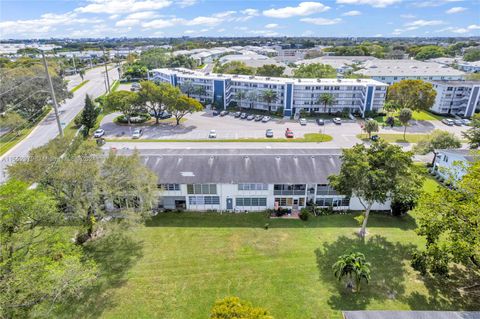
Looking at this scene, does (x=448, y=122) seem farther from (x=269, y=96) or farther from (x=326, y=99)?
(x=269, y=96)

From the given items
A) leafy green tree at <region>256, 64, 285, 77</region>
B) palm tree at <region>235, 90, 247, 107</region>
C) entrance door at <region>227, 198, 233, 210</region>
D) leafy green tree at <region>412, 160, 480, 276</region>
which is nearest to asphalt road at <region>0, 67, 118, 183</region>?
entrance door at <region>227, 198, 233, 210</region>

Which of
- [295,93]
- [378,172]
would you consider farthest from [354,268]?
[295,93]

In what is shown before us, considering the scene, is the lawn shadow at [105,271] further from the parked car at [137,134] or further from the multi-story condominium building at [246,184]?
the parked car at [137,134]

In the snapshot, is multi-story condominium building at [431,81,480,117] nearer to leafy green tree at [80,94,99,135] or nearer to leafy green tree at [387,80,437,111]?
leafy green tree at [387,80,437,111]

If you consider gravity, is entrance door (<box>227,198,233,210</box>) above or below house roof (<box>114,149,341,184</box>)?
below

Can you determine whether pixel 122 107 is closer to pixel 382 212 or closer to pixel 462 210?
pixel 382 212

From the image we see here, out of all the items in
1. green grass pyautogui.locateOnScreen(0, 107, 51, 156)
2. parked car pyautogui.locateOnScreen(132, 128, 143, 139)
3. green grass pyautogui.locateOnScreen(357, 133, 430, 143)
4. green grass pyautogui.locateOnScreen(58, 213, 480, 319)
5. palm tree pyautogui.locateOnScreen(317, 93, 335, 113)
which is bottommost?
green grass pyautogui.locateOnScreen(58, 213, 480, 319)
